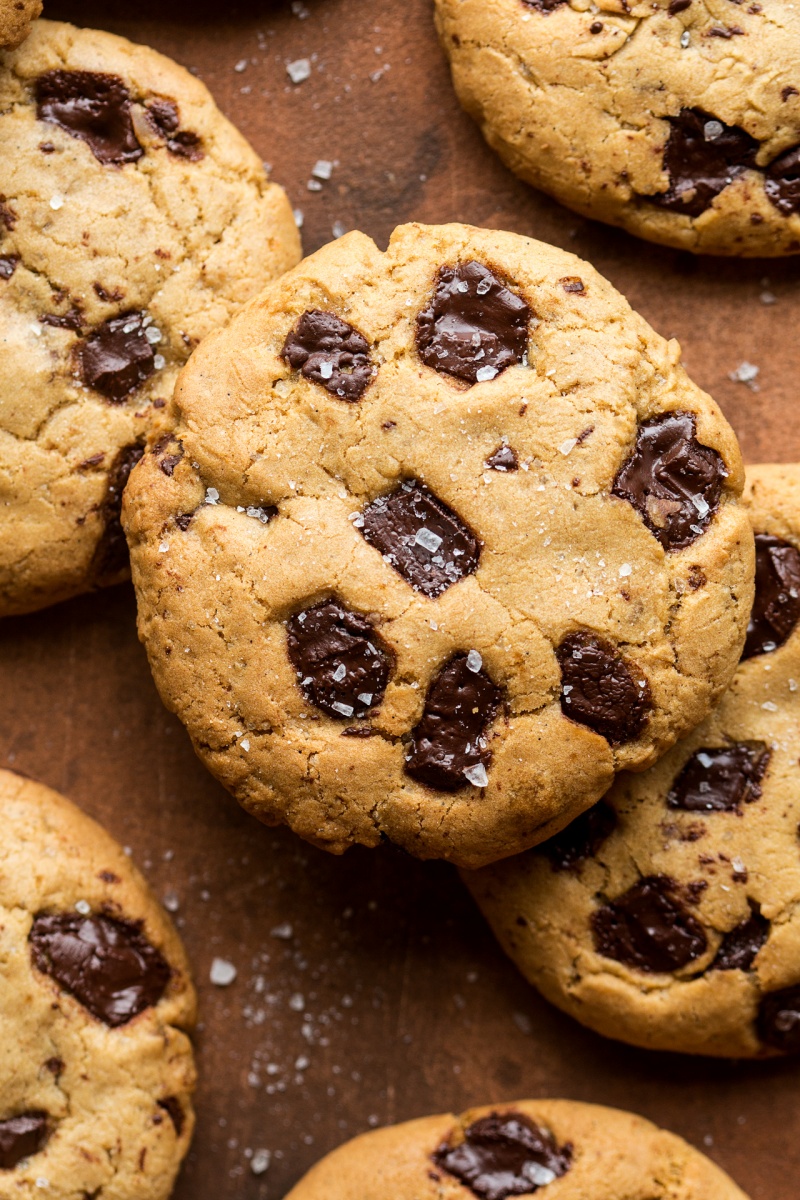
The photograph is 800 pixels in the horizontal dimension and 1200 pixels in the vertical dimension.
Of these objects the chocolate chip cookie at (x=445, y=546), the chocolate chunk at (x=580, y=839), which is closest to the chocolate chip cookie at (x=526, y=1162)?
the chocolate chunk at (x=580, y=839)

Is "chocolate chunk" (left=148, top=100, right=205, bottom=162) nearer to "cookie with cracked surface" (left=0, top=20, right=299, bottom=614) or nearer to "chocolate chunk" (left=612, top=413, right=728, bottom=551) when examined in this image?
"cookie with cracked surface" (left=0, top=20, right=299, bottom=614)

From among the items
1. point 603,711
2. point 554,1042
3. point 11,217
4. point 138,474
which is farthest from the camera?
point 554,1042

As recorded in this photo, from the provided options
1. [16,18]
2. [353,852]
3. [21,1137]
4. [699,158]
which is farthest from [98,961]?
[699,158]

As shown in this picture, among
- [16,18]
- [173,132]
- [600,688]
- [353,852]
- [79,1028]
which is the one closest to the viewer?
[600,688]

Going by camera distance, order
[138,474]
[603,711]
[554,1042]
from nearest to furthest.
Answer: [603,711]
[138,474]
[554,1042]

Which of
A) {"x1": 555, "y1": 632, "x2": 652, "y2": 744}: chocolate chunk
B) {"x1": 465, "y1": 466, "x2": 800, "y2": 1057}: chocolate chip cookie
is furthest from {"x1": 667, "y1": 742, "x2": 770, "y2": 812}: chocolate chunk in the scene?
{"x1": 555, "y1": 632, "x2": 652, "y2": 744}: chocolate chunk

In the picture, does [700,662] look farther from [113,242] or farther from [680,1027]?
[113,242]

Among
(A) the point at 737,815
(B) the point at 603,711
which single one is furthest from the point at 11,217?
(A) the point at 737,815

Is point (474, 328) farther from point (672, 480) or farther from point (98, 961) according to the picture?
point (98, 961)
